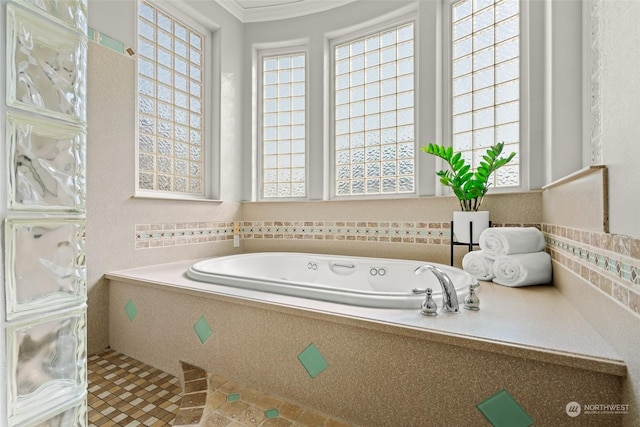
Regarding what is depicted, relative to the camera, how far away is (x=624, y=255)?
88 centimetres

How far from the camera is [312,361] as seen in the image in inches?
53.7

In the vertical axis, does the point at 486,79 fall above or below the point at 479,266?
above

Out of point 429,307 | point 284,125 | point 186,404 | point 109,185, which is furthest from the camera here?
point 284,125

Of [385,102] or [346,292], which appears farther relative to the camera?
[385,102]

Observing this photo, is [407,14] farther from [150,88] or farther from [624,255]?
[624,255]

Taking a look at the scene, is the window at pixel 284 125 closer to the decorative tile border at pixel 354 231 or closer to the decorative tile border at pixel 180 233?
the decorative tile border at pixel 354 231

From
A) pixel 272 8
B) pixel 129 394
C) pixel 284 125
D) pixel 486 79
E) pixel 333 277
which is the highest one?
pixel 272 8

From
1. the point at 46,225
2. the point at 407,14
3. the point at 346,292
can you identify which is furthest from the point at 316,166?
the point at 46,225

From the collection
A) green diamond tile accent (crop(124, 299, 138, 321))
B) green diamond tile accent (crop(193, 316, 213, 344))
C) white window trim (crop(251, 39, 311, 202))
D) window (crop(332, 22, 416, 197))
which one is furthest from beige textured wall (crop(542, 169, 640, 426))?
green diamond tile accent (crop(124, 299, 138, 321))

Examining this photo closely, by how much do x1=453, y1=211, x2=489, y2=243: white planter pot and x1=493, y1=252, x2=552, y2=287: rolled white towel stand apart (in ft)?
0.98

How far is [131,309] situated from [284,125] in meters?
2.21

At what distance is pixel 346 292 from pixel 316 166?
184cm

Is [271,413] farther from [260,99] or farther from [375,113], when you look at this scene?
[260,99]

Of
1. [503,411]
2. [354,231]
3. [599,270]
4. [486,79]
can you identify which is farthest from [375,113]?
[503,411]
